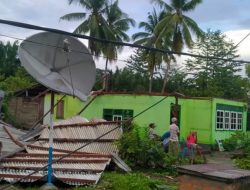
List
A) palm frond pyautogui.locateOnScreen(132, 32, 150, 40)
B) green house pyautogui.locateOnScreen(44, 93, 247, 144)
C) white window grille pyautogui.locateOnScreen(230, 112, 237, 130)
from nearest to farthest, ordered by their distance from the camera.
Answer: green house pyautogui.locateOnScreen(44, 93, 247, 144)
white window grille pyautogui.locateOnScreen(230, 112, 237, 130)
palm frond pyautogui.locateOnScreen(132, 32, 150, 40)

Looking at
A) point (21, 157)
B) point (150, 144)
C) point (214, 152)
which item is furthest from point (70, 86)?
point (214, 152)

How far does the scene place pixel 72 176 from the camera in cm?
1064

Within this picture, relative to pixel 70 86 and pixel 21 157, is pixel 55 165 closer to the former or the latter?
pixel 21 157

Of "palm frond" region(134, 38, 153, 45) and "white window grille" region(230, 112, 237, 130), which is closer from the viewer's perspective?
"white window grille" region(230, 112, 237, 130)

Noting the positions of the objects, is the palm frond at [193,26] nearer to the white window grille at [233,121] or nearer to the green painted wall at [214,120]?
the green painted wall at [214,120]

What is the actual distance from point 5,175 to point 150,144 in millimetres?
4961

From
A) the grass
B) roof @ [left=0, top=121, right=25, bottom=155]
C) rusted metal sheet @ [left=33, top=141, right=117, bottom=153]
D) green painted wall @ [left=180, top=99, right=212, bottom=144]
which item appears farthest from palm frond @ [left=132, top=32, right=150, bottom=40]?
the grass

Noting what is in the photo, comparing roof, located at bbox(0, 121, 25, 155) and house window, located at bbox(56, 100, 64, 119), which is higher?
house window, located at bbox(56, 100, 64, 119)

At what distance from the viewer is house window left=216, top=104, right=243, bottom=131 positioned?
25.0 metres

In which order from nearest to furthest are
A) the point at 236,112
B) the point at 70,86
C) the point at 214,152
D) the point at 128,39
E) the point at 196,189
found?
the point at 196,189
the point at 70,86
the point at 214,152
the point at 236,112
the point at 128,39

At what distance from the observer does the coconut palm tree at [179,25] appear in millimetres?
36781

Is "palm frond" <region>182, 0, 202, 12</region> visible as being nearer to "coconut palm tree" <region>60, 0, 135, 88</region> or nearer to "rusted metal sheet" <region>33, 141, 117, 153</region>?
"coconut palm tree" <region>60, 0, 135, 88</region>

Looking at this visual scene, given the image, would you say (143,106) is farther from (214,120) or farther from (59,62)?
(59,62)

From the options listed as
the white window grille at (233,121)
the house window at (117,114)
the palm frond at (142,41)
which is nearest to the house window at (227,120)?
the white window grille at (233,121)
